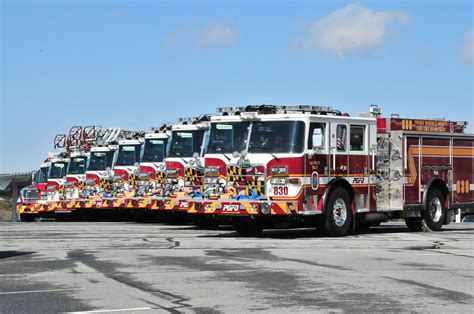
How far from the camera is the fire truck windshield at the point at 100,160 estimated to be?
30358 mm

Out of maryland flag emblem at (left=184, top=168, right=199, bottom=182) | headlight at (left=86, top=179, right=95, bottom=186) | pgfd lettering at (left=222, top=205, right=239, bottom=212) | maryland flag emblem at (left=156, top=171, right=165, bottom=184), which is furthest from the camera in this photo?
headlight at (left=86, top=179, right=95, bottom=186)

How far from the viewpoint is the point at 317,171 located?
18.9 meters

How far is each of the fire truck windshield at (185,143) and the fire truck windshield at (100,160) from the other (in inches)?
211

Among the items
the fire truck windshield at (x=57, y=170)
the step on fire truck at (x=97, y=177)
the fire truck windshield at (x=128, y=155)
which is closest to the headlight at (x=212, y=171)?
the fire truck windshield at (x=128, y=155)

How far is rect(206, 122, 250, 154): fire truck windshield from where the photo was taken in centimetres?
1941

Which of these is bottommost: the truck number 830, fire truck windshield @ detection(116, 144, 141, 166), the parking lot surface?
the parking lot surface

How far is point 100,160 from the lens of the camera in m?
30.7

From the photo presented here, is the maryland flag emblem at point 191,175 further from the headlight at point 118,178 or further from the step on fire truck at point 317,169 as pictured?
the headlight at point 118,178

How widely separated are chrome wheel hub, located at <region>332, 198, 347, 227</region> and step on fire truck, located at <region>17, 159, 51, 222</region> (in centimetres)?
1634

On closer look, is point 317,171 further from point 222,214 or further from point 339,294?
point 339,294

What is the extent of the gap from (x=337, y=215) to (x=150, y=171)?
342 inches

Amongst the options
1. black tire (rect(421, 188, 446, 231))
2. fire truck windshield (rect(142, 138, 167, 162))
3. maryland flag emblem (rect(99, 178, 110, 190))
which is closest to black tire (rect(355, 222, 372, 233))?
black tire (rect(421, 188, 446, 231))

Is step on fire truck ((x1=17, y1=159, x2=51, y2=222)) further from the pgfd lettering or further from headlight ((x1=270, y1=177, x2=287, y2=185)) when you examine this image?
headlight ((x1=270, y1=177, x2=287, y2=185))

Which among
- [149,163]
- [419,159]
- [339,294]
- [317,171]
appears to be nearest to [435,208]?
[419,159]
